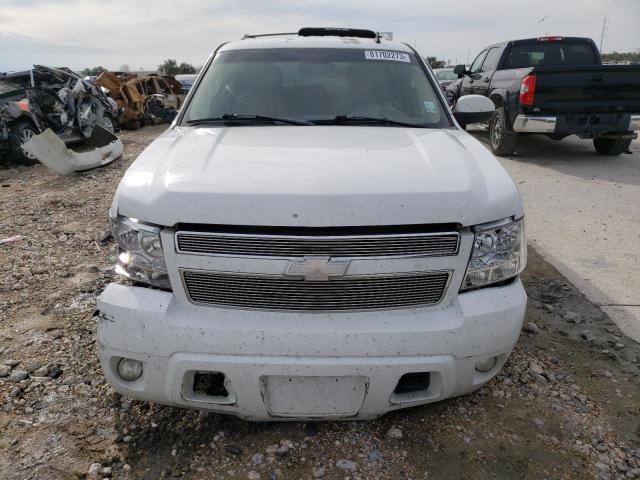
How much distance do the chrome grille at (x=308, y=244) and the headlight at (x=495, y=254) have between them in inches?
7.3

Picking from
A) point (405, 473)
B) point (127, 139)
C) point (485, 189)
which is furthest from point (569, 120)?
point (127, 139)

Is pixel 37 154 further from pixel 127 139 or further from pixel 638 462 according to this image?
pixel 638 462

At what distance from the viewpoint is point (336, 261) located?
1.88 m

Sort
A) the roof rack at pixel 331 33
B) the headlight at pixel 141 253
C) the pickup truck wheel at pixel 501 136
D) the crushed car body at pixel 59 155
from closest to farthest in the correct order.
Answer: the headlight at pixel 141 253 < the roof rack at pixel 331 33 < the crushed car body at pixel 59 155 < the pickup truck wheel at pixel 501 136

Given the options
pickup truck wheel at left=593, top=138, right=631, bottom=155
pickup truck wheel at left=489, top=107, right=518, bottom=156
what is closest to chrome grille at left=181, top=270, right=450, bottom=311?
pickup truck wheel at left=489, top=107, right=518, bottom=156

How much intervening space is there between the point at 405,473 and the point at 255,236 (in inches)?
48.6

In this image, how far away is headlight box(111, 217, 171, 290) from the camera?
2.00 m

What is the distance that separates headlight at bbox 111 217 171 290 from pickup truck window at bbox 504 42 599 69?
30.0 feet

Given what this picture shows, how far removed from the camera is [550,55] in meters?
9.36

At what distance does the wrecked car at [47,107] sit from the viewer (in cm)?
895

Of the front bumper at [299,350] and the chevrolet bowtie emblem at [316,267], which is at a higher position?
the chevrolet bowtie emblem at [316,267]

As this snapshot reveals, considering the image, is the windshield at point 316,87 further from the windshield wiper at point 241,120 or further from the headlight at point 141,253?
the headlight at point 141,253

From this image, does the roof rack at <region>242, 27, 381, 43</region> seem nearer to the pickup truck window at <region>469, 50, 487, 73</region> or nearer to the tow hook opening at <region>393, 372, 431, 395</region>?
the tow hook opening at <region>393, 372, 431, 395</region>

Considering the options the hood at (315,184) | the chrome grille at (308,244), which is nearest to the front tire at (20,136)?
the hood at (315,184)
